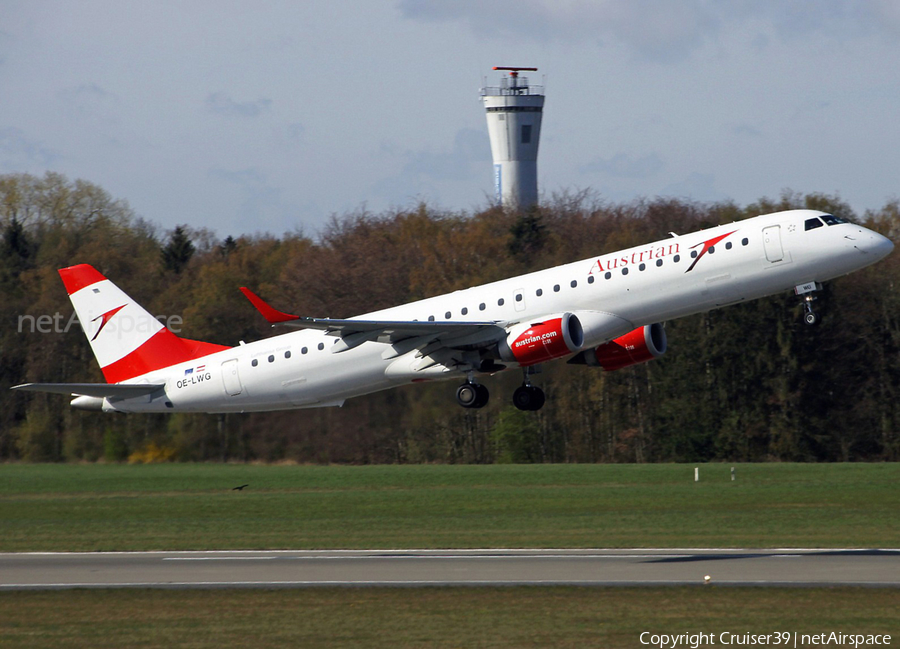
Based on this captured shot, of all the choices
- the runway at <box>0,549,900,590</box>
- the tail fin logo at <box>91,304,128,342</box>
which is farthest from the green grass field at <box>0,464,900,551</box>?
the tail fin logo at <box>91,304,128,342</box>

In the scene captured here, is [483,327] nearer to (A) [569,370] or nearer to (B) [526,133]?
(A) [569,370]

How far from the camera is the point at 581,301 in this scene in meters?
34.2

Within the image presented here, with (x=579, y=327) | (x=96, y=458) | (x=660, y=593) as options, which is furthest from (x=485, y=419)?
(x=660, y=593)

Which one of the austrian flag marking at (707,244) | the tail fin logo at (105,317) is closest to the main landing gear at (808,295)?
the austrian flag marking at (707,244)

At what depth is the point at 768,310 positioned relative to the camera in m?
68.9

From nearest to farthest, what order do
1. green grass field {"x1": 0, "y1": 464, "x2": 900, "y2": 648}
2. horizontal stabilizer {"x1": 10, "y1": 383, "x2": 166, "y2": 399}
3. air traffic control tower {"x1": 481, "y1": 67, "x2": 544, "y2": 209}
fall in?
1. green grass field {"x1": 0, "y1": 464, "x2": 900, "y2": 648}
2. horizontal stabilizer {"x1": 10, "y1": 383, "x2": 166, "y2": 399}
3. air traffic control tower {"x1": 481, "y1": 67, "x2": 544, "y2": 209}

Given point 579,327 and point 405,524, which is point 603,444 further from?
point 579,327

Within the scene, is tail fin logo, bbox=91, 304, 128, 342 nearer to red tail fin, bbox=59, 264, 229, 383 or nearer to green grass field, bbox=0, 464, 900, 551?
red tail fin, bbox=59, 264, 229, 383

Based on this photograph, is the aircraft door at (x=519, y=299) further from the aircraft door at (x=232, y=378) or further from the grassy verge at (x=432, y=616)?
the grassy verge at (x=432, y=616)

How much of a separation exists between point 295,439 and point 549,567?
2567cm

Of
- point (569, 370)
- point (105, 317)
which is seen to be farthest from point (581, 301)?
point (569, 370)

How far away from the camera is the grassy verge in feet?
74.7

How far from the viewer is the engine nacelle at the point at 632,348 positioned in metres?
36.8

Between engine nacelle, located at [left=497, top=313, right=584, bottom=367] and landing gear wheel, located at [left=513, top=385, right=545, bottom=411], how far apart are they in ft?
5.76
